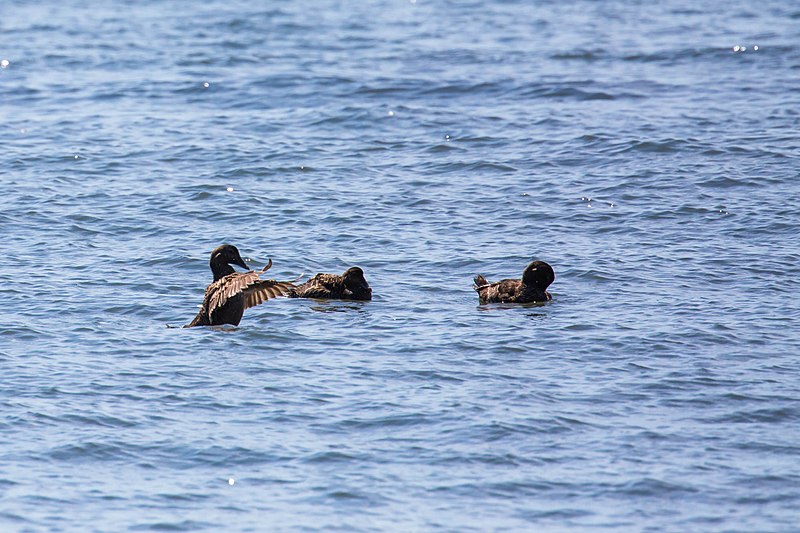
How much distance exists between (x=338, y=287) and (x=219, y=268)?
128cm

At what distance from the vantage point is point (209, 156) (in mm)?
20172

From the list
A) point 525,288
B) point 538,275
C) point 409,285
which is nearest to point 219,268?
point 409,285

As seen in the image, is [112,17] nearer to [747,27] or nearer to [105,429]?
[747,27]

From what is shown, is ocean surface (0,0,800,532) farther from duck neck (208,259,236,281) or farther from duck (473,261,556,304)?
duck neck (208,259,236,281)

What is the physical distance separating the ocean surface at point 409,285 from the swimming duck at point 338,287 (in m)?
0.15

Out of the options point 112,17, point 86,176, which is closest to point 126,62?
point 112,17

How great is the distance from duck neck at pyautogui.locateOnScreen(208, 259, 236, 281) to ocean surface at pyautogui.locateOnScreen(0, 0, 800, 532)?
423 millimetres

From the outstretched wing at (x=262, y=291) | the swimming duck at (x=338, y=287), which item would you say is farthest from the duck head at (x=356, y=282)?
the outstretched wing at (x=262, y=291)

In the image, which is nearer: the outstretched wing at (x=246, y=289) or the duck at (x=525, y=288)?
the outstretched wing at (x=246, y=289)

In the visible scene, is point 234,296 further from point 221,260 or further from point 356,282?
point 356,282

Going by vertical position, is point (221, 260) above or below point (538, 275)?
above

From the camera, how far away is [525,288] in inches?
524

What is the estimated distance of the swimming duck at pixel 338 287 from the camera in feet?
43.6

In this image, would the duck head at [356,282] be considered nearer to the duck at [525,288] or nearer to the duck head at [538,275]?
the duck at [525,288]
